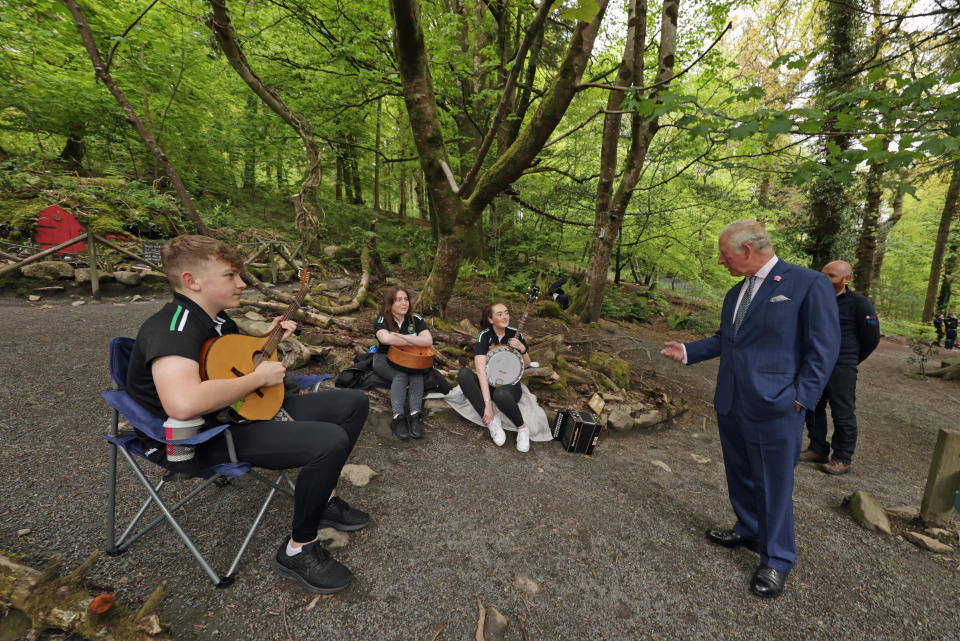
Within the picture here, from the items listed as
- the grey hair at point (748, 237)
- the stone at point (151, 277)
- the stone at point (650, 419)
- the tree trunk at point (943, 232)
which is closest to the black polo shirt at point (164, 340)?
the grey hair at point (748, 237)

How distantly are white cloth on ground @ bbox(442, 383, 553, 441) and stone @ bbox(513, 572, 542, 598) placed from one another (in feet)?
5.57

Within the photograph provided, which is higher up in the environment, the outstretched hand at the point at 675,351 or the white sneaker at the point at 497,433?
the outstretched hand at the point at 675,351

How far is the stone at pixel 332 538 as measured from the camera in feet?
7.31

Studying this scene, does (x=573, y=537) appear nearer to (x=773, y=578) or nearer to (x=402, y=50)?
(x=773, y=578)

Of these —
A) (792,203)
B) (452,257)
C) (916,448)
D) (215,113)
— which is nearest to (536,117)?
(452,257)

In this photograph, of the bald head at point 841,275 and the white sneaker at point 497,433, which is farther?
the bald head at point 841,275

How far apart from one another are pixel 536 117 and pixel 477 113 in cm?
600

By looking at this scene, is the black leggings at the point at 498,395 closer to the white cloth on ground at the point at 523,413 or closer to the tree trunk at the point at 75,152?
the white cloth on ground at the point at 523,413

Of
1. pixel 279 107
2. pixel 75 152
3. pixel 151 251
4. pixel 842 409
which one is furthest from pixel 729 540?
pixel 75 152

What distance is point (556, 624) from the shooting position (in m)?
1.89

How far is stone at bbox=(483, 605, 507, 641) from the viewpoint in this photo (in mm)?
1801

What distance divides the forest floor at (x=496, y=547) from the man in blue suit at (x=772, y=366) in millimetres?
448

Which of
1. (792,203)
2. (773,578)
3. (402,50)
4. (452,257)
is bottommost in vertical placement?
(773,578)

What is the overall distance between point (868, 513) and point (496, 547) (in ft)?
10.4
